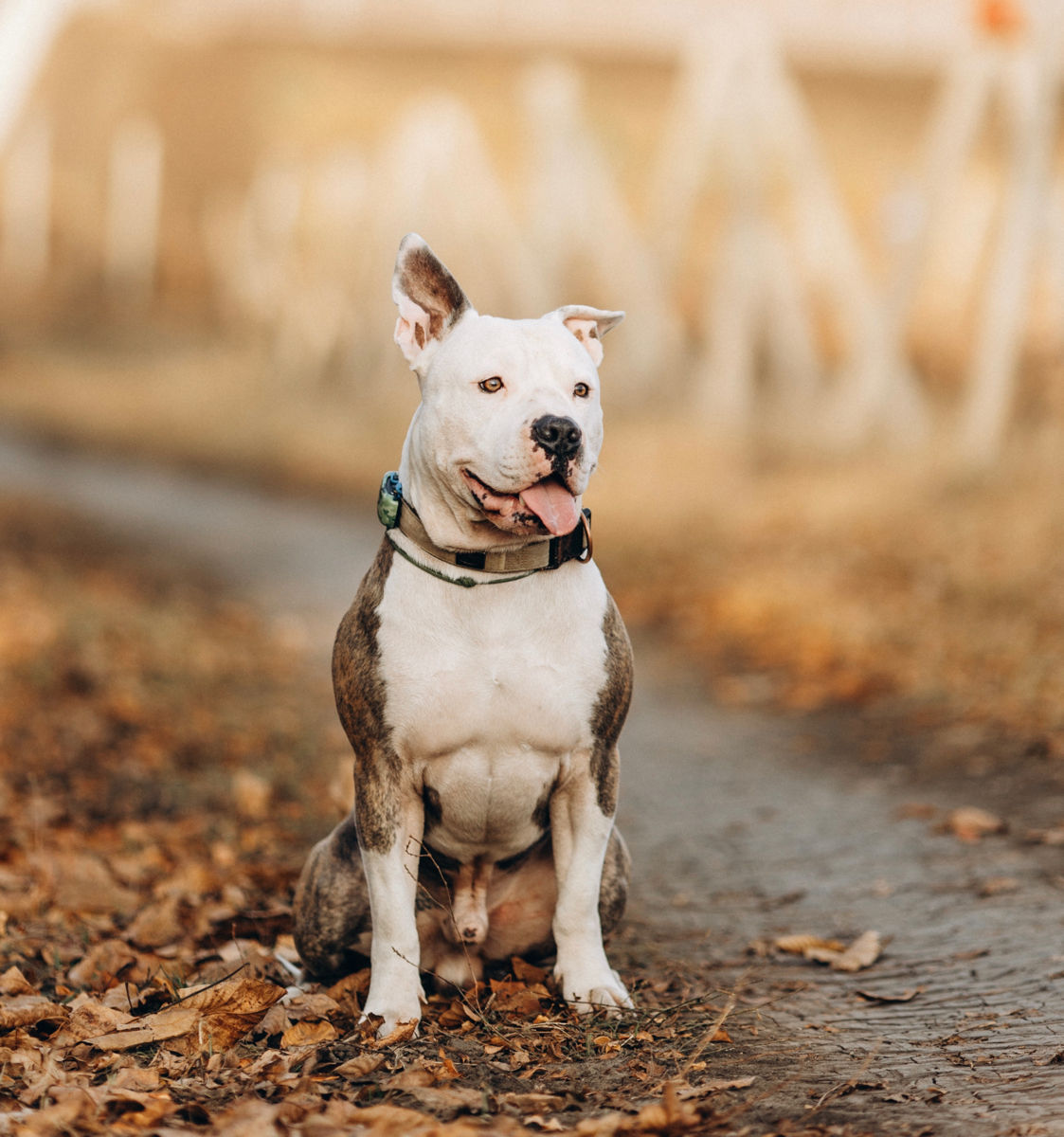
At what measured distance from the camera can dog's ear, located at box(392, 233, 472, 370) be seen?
3.19 meters

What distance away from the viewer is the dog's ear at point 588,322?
10.8ft

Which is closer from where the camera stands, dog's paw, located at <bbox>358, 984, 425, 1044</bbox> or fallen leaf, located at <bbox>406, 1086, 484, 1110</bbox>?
fallen leaf, located at <bbox>406, 1086, 484, 1110</bbox>

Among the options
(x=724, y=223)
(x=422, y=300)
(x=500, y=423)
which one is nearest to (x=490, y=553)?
(x=500, y=423)

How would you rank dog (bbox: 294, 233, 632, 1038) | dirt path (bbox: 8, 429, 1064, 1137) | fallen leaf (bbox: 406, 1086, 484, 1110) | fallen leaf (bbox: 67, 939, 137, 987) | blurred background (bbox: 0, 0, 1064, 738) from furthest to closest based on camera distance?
blurred background (bbox: 0, 0, 1064, 738) < fallen leaf (bbox: 67, 939, 137, 987) < dog (bbox: 294, 233, 632, 1038) < dirt path (bbox: 8, 429, 1064, 1137) < fallen leaf (bbox: 406, 1086, 484, 1110)

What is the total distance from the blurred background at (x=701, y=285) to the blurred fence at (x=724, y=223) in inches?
1.6

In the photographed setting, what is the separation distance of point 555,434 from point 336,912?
1347 mm

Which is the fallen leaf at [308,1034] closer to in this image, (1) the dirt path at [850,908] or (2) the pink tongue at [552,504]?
(1) the dirt path at [850,908]

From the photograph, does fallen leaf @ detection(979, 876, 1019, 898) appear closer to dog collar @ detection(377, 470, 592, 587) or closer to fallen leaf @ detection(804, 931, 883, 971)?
fallen leaf @ detection(804, 931, 883, 971)

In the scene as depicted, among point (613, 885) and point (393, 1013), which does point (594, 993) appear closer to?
point (613, 885)

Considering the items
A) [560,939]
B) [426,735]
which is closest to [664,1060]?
[560,939]

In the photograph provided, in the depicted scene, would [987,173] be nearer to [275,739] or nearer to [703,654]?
[703,654]

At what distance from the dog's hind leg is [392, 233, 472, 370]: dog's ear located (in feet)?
3.94

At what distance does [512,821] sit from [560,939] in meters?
0.32

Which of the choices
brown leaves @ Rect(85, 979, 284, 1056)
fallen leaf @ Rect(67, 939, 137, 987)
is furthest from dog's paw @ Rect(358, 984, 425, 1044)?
fallen leaf @ Rect(67, 939, 137, 987)
